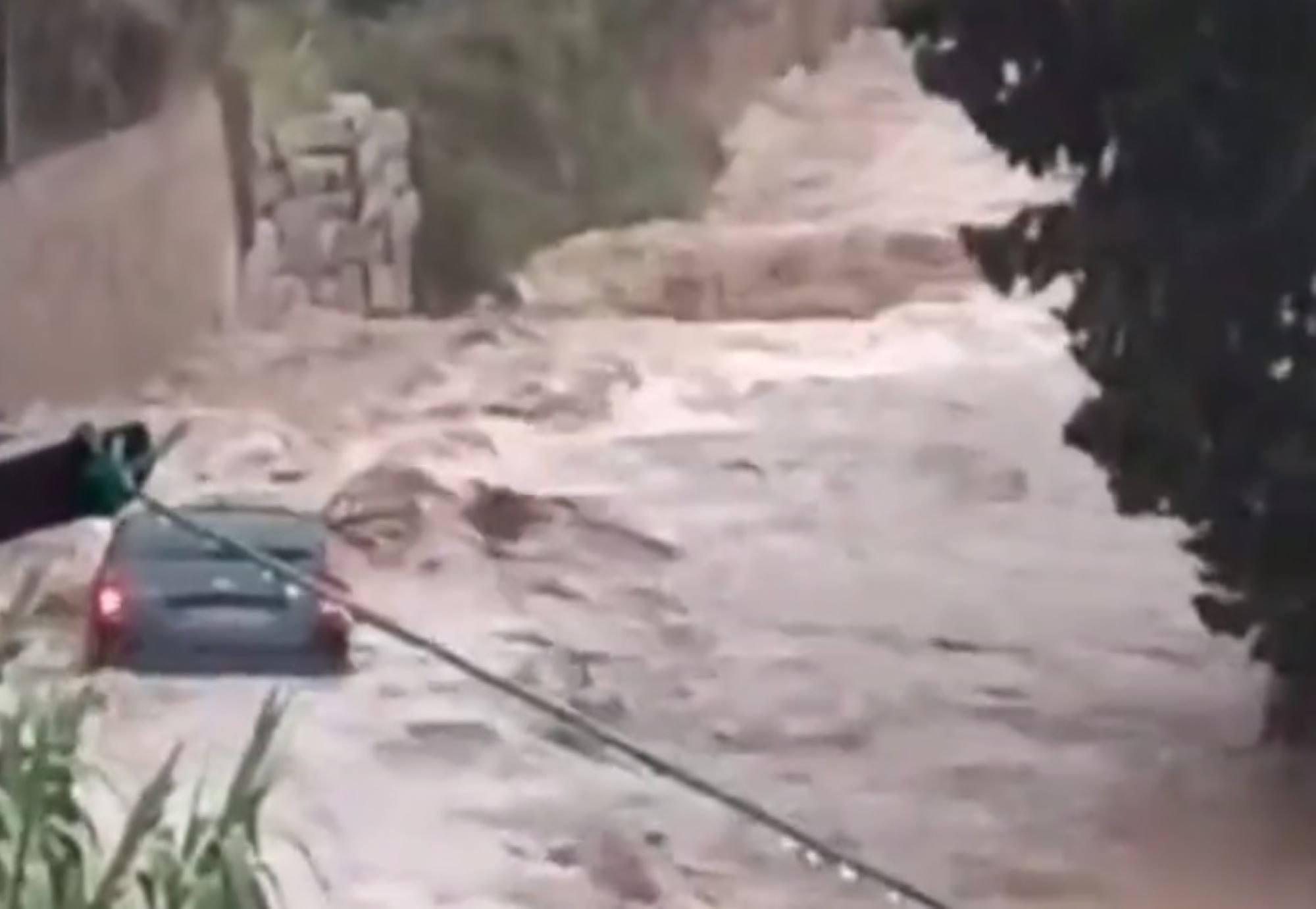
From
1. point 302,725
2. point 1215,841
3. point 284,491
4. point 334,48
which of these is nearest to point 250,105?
point 334,48

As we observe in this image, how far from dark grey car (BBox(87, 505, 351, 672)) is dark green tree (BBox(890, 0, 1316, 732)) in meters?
0.41

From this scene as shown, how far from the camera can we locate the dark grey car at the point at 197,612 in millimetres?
1669

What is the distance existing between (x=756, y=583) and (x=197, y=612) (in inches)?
12.2

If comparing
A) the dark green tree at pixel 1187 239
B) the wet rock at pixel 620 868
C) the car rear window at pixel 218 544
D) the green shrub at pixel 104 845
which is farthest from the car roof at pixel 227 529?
the dark green tree at pixel 1187 239

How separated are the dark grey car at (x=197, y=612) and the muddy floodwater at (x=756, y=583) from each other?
0.02m

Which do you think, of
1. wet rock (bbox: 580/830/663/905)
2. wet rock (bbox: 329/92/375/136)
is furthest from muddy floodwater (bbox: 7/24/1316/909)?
wet rock (bbox: 329/92/375/136)

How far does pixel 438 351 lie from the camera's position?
6.37 feet

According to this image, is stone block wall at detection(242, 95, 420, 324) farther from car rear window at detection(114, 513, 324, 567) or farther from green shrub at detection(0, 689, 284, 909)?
green shrub at detection(0, 689, 284, 909)

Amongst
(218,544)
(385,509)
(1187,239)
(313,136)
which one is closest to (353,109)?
(313,136)

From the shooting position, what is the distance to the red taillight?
1689mm

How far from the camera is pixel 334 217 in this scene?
1.96 m

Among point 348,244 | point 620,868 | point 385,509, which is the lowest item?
point 620,868

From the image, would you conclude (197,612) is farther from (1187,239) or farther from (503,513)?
(1187,239)

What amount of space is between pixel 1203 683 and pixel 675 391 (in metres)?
0.32
